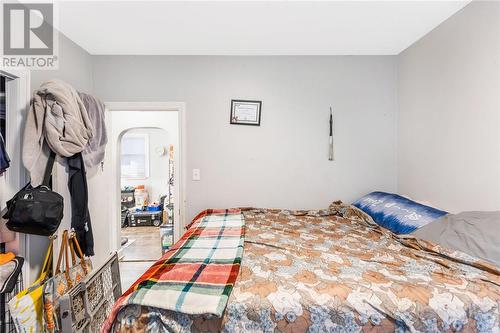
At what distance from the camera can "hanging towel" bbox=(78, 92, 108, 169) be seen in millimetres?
2119

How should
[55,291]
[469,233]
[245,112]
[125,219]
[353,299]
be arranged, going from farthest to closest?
1. [125,219]
2. [245,112]
3. [55,291]
4. [469,233]
5. [353,299]

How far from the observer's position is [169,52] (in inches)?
96.5

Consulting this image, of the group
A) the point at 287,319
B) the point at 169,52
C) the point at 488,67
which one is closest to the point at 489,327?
the point at 287,319

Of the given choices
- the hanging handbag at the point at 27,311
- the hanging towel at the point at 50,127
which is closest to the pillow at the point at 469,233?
the hanging handbag at the point at 27,311

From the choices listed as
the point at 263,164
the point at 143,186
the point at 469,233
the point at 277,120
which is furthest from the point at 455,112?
the point at 143,186

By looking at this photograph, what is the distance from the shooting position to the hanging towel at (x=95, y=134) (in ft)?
6.95

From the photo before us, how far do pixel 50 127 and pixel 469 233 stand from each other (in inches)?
106

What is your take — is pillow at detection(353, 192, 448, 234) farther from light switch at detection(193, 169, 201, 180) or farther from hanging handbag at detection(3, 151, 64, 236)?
hanging handbag at detection(3, 151, 64, 236)

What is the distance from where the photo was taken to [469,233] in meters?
1.32

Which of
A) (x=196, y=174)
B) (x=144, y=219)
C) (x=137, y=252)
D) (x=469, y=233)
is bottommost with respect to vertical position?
(x=137, y=252)

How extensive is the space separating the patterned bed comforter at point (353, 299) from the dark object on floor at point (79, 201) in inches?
50.4

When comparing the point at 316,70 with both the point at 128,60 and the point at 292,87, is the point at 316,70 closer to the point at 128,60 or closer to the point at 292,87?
the point at 292,87

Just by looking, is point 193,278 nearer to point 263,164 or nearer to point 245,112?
point 263,164

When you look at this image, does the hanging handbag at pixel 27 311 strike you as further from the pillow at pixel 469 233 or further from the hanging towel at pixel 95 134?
the pillow at pixel 469 233
